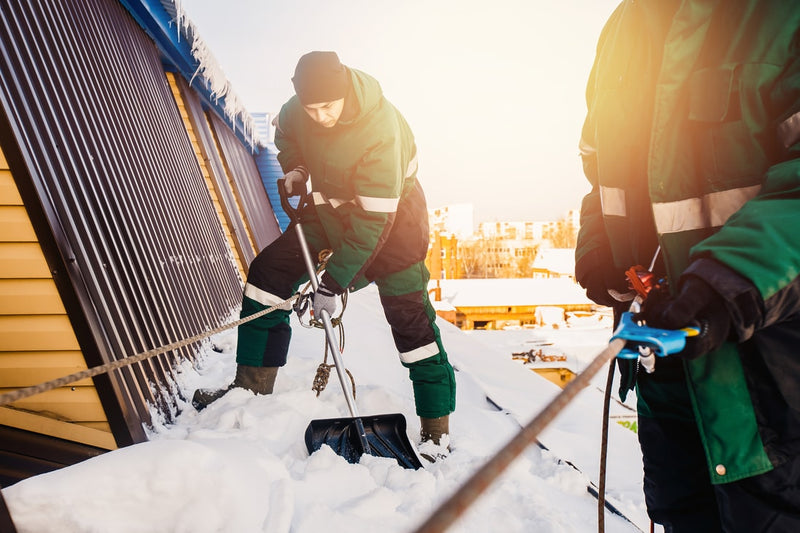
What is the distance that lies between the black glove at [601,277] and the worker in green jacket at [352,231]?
1.02 meters

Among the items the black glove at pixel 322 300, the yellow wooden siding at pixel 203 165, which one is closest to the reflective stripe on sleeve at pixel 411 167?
the black glove at pixel 322 300

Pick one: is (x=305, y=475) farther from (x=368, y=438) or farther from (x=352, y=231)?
(x=352, y=231)

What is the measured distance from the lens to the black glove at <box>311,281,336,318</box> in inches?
87.5

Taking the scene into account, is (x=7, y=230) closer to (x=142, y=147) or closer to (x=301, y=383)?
(x=301, y=383)

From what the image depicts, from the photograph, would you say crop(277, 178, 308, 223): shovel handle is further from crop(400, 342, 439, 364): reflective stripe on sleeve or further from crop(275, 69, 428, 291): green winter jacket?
crop(400, 342, 439, 364): reflective stripe on sleeve

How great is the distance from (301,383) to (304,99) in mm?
1699

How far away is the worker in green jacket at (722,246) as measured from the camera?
0.75 meters

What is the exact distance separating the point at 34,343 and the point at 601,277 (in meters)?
2.26

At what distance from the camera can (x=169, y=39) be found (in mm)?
4484

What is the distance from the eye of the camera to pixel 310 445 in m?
1.98

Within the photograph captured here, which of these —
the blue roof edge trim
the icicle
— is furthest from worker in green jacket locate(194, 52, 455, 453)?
the icicle

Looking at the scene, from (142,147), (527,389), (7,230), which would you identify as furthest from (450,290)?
(7,230)

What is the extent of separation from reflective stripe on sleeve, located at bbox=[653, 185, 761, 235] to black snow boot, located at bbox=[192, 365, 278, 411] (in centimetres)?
198

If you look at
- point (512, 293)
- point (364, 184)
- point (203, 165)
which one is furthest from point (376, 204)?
point (512, 293)
